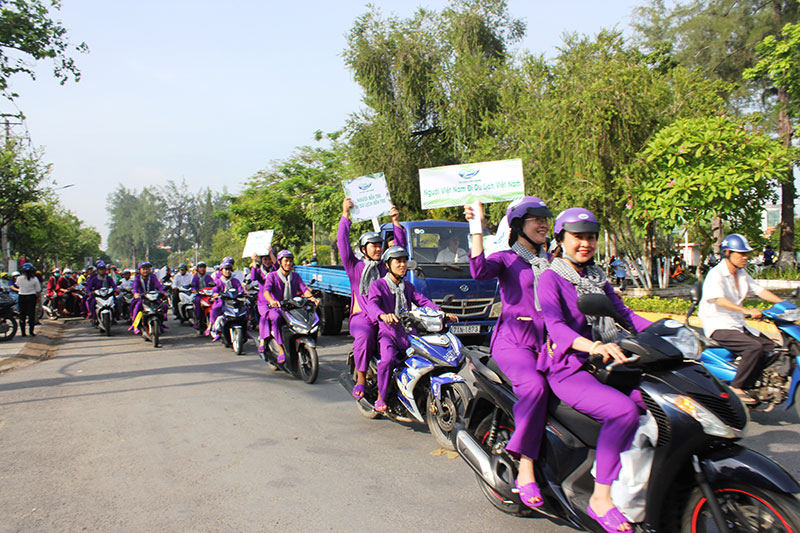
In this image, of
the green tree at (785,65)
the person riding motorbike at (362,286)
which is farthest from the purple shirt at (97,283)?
the green tree at (785,65)

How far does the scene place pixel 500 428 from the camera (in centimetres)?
383

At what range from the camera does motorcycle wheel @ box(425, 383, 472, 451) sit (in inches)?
192

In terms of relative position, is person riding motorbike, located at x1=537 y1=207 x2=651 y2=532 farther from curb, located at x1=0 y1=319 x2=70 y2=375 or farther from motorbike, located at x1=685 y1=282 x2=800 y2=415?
curb, located at x1=0 y1=319 x2=70 y2=375

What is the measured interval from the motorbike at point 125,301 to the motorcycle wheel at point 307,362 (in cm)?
859

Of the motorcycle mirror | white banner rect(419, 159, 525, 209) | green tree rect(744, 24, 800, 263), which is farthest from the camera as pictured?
green tree rect(744, 24, 800, 263)

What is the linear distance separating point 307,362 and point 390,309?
2.59m

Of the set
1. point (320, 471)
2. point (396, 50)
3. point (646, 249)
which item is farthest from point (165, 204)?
point (320, 471)

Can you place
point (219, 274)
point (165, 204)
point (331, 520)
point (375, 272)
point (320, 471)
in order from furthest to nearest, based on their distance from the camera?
1. point (165, 204)
2. point (219, 274)
3. point (375, 272)
4. point (320, 471)
5. point (331, 520)

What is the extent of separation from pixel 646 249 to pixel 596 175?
3927 millimetres

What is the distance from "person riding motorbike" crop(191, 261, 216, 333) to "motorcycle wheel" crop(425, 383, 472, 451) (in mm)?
9735

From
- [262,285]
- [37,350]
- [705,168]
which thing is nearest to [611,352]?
[262,285]

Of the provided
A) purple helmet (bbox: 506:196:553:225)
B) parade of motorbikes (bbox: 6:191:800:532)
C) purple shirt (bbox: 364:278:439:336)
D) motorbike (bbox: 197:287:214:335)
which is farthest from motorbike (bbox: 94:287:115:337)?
purple helmet (bbox: 506:196:553:225)

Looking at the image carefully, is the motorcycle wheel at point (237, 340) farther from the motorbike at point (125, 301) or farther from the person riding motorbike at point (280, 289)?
the motorbike at point (125, 301)

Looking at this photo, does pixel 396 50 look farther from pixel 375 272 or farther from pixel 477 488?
pixel 477 488
